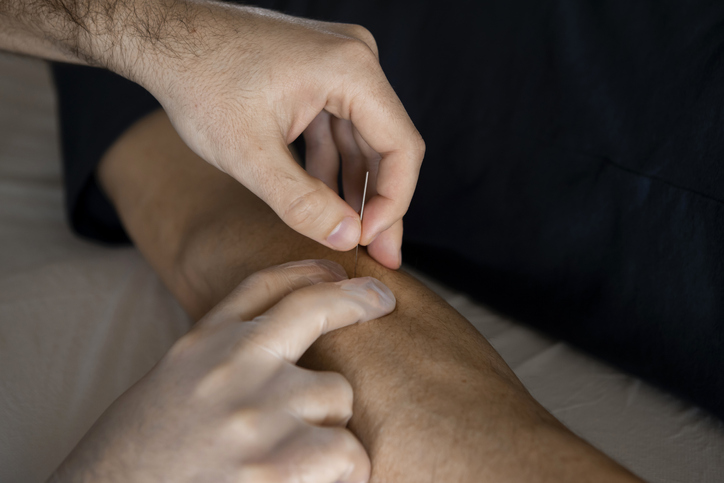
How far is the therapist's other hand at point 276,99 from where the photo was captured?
0.71m

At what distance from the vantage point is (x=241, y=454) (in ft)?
1.81

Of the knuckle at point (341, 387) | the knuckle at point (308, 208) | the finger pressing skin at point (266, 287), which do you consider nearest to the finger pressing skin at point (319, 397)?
the knuckle at point (341, 387)

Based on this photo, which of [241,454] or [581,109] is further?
[581,109]

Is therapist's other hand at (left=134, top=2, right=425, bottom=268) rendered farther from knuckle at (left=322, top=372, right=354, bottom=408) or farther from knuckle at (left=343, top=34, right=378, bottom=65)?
knuckle at (left=322, top=372, right=354, bottom=408)

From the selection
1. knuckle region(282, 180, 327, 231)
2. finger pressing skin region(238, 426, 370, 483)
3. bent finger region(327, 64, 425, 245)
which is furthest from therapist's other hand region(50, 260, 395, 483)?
bent finger region(327, 64, 425, 245)

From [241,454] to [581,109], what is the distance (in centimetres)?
80

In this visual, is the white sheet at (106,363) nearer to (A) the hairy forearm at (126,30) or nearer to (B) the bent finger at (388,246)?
(B) the bent finger at (388,246)

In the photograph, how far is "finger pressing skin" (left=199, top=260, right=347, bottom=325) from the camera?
0.66 metres

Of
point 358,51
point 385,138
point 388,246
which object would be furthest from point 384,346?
point 358,51

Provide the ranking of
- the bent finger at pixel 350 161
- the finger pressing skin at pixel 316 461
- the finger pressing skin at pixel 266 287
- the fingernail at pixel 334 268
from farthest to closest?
the bent finger at pixel 350 161 → the fingernail at pixel 334 268 → the finger pressing skin at pixel 266 287 → the finger pressing skin at pixel 316 461

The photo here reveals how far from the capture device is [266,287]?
69cm

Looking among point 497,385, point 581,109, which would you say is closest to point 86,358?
point 497,385

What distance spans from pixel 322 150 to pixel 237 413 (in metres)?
0.58

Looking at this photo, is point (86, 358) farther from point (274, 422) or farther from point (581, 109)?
point (581, 109)
